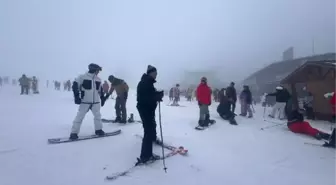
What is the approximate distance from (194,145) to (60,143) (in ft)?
12.6

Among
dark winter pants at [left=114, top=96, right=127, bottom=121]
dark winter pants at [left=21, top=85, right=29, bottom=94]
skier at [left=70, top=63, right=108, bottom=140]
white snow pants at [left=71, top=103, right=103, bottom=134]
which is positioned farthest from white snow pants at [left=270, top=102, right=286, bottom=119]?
dark winter pants at [left=21, top=85, right=29, bottom=94]

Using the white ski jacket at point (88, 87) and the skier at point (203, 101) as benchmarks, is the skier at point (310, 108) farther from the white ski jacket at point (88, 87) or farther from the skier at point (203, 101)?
the white ski jacket at point (88, 87)

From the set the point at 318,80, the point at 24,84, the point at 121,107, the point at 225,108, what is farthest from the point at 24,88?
the point at 318,80

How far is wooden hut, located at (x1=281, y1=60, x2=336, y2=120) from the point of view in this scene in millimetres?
14016

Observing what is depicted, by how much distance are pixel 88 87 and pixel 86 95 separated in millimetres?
249

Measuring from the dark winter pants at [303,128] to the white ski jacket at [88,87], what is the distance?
8219mm

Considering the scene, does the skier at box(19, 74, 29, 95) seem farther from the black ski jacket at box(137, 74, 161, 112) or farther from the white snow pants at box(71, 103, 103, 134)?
the black ski jacket at box(137, 74, 161, 112)

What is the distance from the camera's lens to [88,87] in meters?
6.42

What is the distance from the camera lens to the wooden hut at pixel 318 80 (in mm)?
14016

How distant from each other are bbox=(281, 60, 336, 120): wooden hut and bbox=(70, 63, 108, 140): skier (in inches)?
537

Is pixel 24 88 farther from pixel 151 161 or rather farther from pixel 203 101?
pixel 151 161

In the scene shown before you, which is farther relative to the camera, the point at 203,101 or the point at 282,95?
the point at 282,95

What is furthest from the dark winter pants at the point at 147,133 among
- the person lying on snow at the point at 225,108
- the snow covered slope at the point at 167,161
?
the person lying on snow at the point at 225,108

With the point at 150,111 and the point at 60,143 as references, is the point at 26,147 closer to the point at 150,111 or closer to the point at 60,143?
the point at 60,143
